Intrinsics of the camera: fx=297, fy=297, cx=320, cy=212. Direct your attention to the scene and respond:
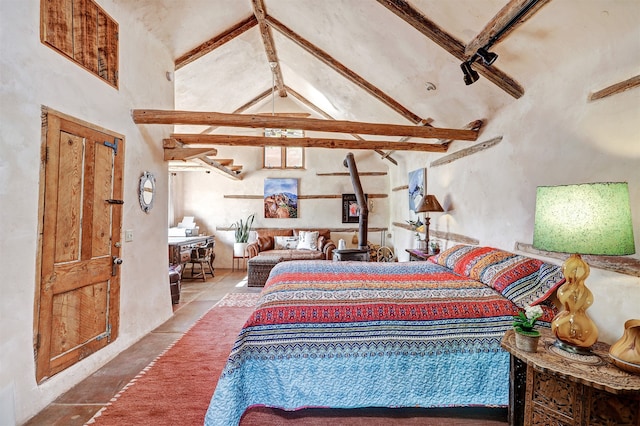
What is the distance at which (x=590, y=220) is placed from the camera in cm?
134

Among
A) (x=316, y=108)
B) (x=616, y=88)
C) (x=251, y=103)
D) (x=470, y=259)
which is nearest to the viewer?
(x=616, y=88)

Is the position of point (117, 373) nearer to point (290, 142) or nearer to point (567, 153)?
point (290, 142)

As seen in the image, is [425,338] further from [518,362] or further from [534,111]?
[534,111]

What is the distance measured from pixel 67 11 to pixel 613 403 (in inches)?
161

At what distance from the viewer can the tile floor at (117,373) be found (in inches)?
77.8

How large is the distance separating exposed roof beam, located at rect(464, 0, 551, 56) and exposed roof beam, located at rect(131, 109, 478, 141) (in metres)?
1.03

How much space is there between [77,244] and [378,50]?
358 cm

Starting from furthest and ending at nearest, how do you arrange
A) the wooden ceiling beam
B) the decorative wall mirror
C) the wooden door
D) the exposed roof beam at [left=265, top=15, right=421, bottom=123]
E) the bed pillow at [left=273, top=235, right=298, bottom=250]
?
the bed pillow at [left=273, top=235, right=298, bottom=250] < the exposed roof beam at [left=265, top=15, right=421, bottom=123] < the wooden ceiling beam < the decorative wall mirror < the wooden door

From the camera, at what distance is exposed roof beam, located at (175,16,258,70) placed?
158 inches

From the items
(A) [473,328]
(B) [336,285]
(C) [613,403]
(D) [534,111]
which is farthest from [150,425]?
(D) [534,111]

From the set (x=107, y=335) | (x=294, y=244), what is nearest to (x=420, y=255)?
(x=294, y=244)

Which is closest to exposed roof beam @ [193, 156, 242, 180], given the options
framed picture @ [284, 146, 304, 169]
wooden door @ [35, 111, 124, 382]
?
framed picture @ [284, 146, 304, 169]

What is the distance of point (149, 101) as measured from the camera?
132 inches

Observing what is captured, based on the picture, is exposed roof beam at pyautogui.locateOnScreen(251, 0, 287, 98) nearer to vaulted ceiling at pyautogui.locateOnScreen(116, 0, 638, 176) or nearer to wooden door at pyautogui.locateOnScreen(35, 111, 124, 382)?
vaulted ceiling at pyautogui.locateOnScreen(116, 0, 638, 176)
